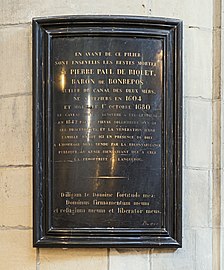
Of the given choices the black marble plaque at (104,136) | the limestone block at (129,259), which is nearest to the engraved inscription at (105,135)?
the black marble plaque at (104,136)

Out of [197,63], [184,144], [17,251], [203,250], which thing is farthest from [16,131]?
[203,250]

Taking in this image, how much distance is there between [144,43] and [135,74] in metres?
0.13

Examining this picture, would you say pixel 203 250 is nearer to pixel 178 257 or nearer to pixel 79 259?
pixel 178 257

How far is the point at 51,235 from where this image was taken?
74.8 inches

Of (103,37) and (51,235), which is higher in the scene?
(103,37)

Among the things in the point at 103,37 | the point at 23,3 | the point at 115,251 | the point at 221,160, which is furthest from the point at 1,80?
the point at 221,160

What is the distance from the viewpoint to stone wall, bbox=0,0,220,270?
6.34 ft

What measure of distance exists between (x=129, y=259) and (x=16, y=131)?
68 cm

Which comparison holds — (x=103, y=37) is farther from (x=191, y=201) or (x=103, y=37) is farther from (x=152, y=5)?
(x=191, y=201)

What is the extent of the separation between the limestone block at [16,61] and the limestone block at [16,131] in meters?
0.05

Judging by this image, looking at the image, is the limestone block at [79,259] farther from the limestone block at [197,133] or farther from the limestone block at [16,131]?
the limestone block at [197,133]

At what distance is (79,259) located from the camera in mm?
1922

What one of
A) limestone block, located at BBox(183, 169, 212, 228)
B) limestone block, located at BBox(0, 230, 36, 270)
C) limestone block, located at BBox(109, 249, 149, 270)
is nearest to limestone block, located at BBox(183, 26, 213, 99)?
limestone block, located at BBox(183, 169, 212, 228)

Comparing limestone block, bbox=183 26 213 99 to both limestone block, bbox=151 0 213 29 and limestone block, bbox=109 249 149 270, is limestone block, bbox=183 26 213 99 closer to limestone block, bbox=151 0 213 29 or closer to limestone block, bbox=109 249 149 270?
limestone block, bbox=151 0 213 29
